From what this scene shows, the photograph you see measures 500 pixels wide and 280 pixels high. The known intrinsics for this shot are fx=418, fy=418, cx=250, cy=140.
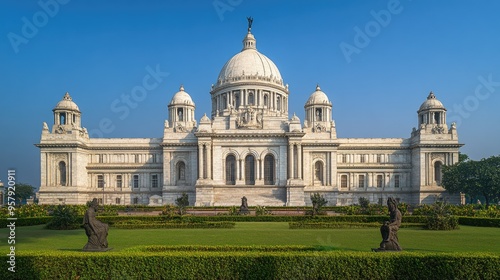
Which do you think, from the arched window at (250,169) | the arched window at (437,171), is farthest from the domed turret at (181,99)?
the arched window at (437,171)

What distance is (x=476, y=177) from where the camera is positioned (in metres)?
56.5

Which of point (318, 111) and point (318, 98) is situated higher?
point (318, 98)

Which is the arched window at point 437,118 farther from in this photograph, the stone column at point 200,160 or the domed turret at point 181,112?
the domed turret at point 181,112

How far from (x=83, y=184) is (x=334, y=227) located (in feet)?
159

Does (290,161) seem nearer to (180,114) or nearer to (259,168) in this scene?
(259,168)

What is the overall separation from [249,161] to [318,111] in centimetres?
1504

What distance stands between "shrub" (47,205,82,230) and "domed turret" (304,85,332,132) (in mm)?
45788

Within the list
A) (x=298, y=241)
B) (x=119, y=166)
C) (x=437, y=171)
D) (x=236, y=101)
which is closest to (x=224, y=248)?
(x=298, y=241)

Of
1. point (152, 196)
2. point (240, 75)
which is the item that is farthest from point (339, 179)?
point (152, 196)

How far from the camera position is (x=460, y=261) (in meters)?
13.2

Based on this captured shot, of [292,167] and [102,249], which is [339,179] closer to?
[292,167]

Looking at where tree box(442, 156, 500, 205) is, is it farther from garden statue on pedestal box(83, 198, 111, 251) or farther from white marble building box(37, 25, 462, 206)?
garden statue on pedestal box(83, 198, 111, 251)

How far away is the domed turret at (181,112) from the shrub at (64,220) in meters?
42.1

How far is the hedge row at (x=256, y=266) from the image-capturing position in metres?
13.3
